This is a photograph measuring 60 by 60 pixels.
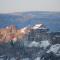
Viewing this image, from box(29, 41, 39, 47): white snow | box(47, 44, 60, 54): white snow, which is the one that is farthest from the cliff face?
box(47, 44, 60, 54): white snow

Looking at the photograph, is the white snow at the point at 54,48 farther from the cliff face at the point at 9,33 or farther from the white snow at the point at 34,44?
the cliff face at the point at 9,33

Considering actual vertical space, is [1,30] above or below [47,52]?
above

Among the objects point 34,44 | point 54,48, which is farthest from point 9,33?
point 54,48

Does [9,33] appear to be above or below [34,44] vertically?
above

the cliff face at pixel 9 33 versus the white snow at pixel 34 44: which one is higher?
the cliff face at pixel 9 33

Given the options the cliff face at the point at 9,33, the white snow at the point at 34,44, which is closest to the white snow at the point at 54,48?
the white snow at the point at 34,44

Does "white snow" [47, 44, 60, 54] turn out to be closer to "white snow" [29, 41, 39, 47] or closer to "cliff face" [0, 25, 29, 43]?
"white snow" [29, 41, 39, 47]

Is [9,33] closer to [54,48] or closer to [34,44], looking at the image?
[34,44]

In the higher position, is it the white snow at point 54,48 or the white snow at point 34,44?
the white snow at point 34,44

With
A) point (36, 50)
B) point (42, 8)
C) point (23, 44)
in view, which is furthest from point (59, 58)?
point (42, 8)

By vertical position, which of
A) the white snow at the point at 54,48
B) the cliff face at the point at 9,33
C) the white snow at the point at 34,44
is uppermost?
the cliff face at the point at 9,33

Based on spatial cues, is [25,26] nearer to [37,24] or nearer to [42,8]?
[37,24]
